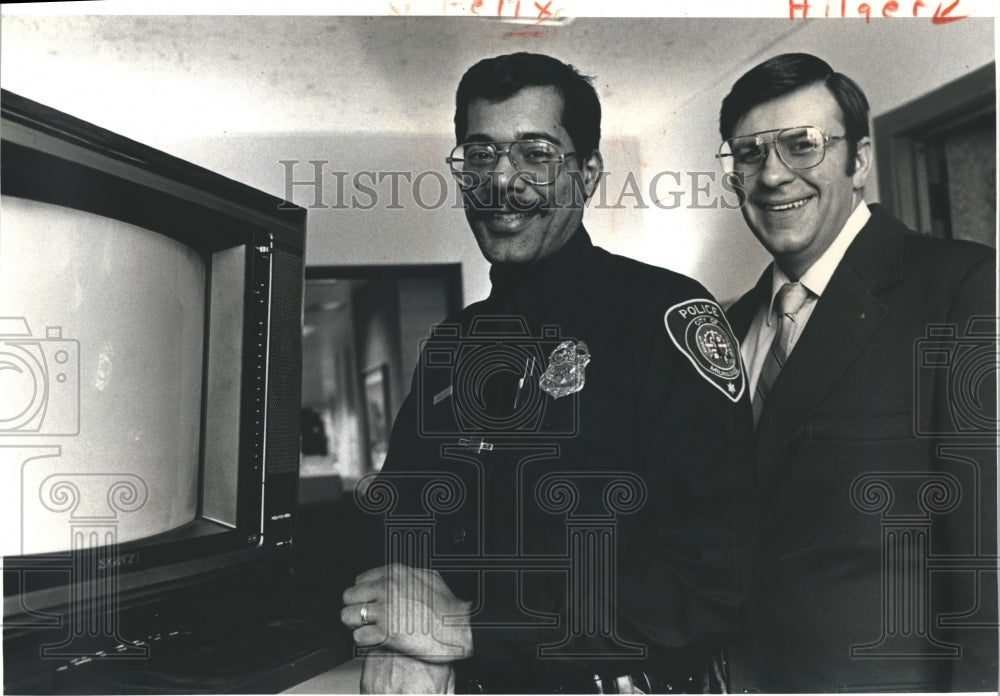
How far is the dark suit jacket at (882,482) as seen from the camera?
1216 mm

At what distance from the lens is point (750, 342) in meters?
1.25

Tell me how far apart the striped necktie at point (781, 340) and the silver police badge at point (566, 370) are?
0.86 feet

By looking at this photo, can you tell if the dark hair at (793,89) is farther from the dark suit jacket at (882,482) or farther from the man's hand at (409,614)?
the man's hand at (409,614)

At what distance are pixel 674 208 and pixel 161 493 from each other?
0.82m

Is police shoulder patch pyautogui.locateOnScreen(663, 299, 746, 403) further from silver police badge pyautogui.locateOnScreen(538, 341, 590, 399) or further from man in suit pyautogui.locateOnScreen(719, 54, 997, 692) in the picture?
silver police badge pyautogui.locateOnScreen(538, 341, 590, 399)

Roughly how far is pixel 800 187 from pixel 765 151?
0.24ft

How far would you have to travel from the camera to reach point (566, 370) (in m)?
1.20

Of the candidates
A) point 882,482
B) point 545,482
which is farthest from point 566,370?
point 882,482

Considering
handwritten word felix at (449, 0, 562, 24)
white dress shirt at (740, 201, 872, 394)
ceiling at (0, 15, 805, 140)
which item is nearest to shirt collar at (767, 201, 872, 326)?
white dress shirt at (740, 201, 872, 394)

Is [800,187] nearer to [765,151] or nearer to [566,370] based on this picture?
[765,151]

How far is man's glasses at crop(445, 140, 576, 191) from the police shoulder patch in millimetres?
270

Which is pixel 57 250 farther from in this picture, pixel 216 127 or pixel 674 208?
pixel 674 208

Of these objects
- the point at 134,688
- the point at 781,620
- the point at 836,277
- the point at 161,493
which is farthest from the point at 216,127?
the point at 781,620

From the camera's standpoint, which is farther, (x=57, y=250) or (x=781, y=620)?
(x=781, y=620)
